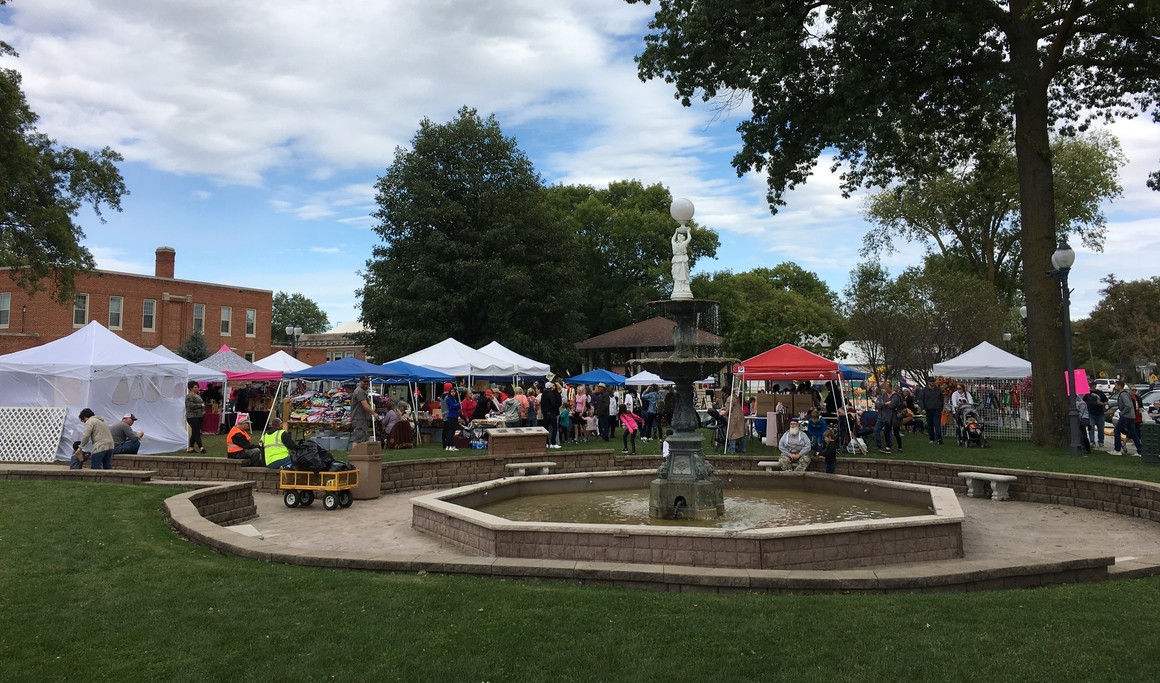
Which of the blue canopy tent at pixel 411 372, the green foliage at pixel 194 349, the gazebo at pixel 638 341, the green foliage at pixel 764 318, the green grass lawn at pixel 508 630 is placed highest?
the green foliage at pixel 764 318

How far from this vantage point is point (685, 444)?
1066cm

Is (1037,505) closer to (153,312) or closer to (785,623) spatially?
(785,623)

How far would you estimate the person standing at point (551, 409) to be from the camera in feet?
63.1

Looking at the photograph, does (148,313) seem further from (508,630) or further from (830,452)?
(508,630)

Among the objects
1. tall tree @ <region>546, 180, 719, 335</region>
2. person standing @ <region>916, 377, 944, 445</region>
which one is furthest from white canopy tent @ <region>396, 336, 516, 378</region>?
tall tree @ <region>546, 180, 719, 335</region>

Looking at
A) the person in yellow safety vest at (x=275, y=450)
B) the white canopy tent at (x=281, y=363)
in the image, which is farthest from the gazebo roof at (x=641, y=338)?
the person in yellow safety vest at (x=275, y=450)

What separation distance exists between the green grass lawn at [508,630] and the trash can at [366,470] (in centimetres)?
558

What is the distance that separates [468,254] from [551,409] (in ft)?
63.1

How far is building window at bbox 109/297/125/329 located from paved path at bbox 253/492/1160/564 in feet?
123

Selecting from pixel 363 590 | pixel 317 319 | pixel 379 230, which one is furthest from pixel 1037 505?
pixel 317 319

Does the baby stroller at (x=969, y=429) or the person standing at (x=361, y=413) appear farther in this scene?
the baby stroller at (x=969, y=429)

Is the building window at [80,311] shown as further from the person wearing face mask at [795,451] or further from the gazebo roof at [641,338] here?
the person wearing face mask at [795,451]

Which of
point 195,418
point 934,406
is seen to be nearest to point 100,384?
point 195,418

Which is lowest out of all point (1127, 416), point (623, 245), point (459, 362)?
point (1127, 416)
